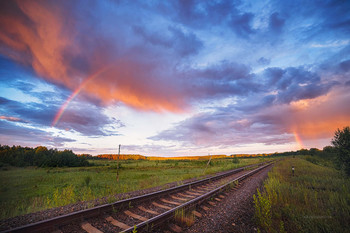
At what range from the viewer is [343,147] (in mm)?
15430

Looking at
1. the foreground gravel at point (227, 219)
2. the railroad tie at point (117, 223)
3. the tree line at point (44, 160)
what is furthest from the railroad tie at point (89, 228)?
the tree line at point (44, 160)

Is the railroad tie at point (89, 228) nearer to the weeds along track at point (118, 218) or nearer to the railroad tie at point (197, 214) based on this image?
the weeds along track at point (118, 218)

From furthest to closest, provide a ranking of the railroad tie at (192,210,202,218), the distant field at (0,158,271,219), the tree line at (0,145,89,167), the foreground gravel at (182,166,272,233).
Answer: the tree line at (0,145,89,167), the distant field at (0,158,271,219), the railroad tie at (192,210,202,218), the foreground gravel at (182,166,272,233)

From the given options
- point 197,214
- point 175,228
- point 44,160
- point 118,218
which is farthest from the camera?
point 44,160

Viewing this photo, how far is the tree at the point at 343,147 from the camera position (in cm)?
1497

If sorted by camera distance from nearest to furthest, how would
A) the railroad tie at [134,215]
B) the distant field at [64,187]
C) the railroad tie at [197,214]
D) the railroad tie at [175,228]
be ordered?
the railroad tie at [175,228] → the railroad tie at [134,215] → the railroad tie at [197,214] → the distant field at [64,187]

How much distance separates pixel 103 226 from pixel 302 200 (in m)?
8.55

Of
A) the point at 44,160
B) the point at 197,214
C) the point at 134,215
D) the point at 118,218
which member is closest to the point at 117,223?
the point at 118,218

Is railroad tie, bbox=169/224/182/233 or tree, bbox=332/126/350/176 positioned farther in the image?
tree, bbox=332/126/350/176

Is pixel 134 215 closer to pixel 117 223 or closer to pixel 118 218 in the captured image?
pixel 118 218

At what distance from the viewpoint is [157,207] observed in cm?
652

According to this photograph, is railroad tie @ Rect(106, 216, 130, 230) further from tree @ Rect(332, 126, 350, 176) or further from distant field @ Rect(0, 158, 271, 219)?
tree @ Rect(332, 126, 350, 176)

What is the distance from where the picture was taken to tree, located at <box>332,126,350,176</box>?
49.1 feet

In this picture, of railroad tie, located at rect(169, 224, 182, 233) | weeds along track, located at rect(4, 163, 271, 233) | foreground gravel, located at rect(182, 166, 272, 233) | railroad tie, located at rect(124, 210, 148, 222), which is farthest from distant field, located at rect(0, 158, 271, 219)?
foreground gravel, located at rect(182, 166, 272, 233)
